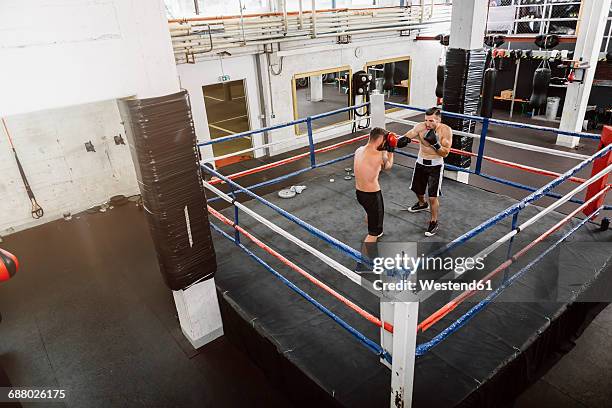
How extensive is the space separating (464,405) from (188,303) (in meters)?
2.34

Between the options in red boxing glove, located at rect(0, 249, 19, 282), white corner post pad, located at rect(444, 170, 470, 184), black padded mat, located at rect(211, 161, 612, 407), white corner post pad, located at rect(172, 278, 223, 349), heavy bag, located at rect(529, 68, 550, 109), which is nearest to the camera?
black padded mat, located at rect(211, 161, 612, 407)

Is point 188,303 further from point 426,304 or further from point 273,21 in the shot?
point 273,21

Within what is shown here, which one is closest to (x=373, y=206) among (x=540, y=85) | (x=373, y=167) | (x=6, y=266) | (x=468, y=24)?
(x=373, y=167)

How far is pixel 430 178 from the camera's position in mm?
4488

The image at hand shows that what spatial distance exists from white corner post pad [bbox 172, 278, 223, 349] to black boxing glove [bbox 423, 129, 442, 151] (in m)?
2.63

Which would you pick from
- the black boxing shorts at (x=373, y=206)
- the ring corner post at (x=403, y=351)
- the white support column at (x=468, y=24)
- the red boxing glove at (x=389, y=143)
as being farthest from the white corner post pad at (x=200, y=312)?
the white support column at (x=468, y=24)

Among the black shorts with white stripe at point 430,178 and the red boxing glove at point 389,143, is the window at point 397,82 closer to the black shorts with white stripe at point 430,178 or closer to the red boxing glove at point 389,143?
the black shorts with white stripe at point 430,178

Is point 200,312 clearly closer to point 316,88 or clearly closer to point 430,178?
point 430,178

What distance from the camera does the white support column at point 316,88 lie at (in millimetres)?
13336

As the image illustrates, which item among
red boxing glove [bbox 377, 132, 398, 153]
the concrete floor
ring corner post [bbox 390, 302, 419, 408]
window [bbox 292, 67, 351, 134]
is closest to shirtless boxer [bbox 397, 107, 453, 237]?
Result: red boxing glove [bbox 377, 132, 398, 153]

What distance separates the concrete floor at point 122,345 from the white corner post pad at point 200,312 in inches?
4.4

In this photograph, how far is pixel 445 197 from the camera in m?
5.49

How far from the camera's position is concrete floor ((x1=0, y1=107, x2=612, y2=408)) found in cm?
324

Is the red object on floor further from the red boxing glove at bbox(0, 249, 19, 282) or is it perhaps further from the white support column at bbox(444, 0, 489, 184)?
the red boxing glove at bbox(0, 249, 19, 282)
